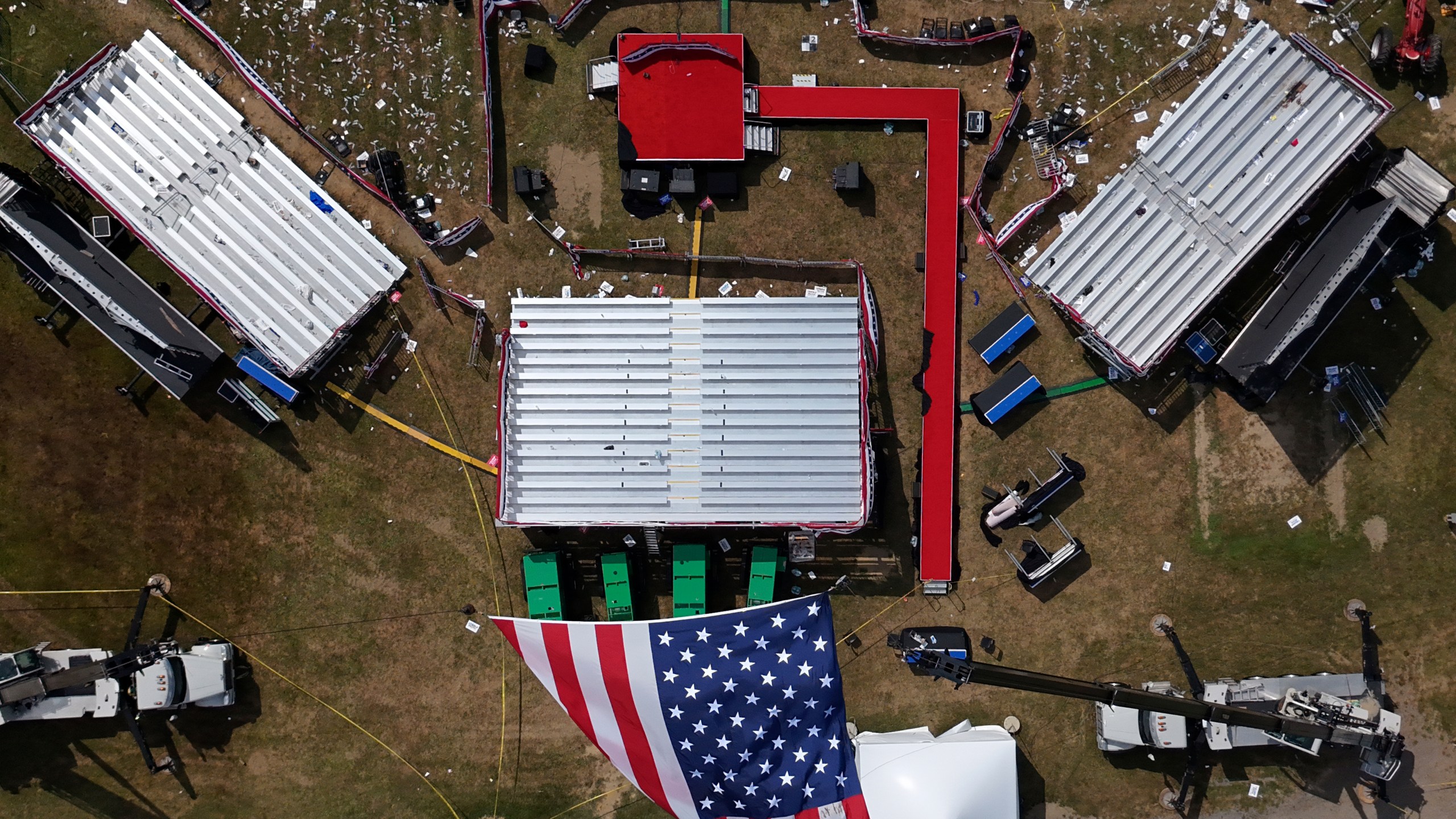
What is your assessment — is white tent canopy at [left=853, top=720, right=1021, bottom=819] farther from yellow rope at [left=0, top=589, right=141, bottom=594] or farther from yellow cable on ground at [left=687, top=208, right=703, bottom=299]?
yellow rope at [left=0, top=589, right=141, bottom=594]

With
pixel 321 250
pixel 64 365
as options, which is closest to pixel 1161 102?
pixel 321 250

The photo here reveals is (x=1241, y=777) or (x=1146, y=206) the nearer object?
(x=1146, y=206)

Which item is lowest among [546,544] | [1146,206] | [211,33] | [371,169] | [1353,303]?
[546,544]

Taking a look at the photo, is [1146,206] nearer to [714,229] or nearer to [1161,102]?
[1161,102]

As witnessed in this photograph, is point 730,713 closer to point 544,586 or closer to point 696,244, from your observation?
point 544,586

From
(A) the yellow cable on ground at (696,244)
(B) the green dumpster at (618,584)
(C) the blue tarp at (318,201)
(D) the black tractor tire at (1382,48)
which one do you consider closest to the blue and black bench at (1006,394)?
(A) the yellow cable on ground at (696,244)

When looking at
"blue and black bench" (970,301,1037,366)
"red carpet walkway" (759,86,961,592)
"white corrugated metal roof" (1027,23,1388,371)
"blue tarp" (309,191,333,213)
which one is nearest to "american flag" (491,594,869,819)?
"red carpet walkway" (759,86,961,592)

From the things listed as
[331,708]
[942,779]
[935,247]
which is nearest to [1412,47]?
[935,247]

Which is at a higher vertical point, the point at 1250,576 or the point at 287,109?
the point at 287,109

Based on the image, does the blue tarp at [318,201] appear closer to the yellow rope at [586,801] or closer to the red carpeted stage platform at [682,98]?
the red carpeted stage platform at [682,98]
